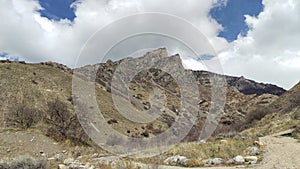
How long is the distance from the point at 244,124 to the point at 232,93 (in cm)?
13438

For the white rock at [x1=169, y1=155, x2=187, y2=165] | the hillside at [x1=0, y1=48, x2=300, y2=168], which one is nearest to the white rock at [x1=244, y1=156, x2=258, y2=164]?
the hillside at [x1=0, y1=48, x2=300, y2=168]

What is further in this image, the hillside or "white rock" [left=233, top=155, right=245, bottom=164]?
the hillside

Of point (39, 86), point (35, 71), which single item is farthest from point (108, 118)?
point (35, 71)

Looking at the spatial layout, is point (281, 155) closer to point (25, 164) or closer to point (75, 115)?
point (25, 164)

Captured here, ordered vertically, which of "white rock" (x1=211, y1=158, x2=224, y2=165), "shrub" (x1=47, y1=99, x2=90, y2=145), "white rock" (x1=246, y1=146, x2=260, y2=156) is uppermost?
"shrub" (x1=47, y1=99, x2=90, y2=145)

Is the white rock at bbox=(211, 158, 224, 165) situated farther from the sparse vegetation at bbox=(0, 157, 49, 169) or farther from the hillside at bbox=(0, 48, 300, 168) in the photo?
the sparse vegetation at bbox=(0, 157, 49, 169)

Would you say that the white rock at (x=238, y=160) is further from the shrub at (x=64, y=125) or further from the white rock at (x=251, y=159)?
the shrub at (x=64, y=125)

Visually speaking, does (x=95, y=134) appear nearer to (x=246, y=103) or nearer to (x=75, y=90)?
(x=75, y=90)

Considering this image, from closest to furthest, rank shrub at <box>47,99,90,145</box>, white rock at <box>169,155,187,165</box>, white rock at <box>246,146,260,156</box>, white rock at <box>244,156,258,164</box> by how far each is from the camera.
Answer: white rock at <box>244,156,258,164</box> → white rock at <box>169,155,187,165</box> → white rock at <box>246,146,260,156</box> → shrub at <box>47,99,90,145</box>

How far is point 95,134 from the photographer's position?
45812 millimetres

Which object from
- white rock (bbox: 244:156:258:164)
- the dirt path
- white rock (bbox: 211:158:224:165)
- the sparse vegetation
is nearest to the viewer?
the sparse vegetation

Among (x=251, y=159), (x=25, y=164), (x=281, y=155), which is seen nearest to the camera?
(x=25, y=164)

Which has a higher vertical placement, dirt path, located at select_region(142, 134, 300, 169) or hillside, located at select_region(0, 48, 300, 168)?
hillside, located at select_region(0, 48, 300, 168)

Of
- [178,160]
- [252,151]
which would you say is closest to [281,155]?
[252,151]
